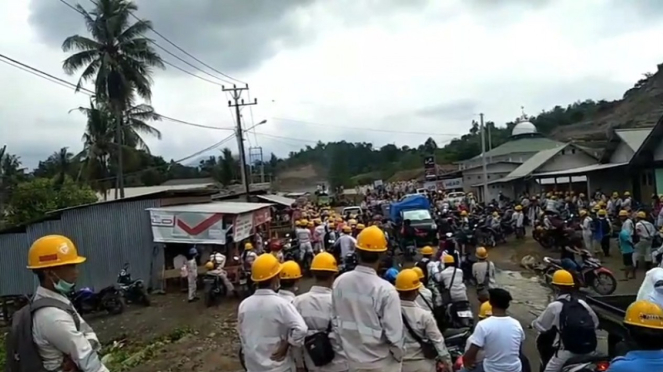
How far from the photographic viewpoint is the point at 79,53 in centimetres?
2806

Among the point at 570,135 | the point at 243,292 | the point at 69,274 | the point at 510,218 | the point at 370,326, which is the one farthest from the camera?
the point at 570,135

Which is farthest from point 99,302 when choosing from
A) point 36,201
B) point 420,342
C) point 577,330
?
point 36,201

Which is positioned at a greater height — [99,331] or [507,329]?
[507,329]

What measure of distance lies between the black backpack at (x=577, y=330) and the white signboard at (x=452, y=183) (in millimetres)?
46898

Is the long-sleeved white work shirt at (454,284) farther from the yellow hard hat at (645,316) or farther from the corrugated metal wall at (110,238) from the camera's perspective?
the corrugated metal wall at (110,238)

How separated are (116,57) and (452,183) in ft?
108

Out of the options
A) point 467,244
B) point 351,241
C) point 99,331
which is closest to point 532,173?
point 467,244

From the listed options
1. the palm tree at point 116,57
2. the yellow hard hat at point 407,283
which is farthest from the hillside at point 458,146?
the yellow hard hat at point 407,283

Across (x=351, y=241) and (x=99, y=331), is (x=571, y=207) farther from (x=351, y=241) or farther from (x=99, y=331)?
(x=99, y=331)

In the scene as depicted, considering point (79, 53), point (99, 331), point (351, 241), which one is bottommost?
point (99, 331)

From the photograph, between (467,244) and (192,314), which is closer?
(192,314)

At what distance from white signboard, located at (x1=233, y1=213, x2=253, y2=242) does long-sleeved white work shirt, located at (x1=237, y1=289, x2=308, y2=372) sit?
13.1 meters

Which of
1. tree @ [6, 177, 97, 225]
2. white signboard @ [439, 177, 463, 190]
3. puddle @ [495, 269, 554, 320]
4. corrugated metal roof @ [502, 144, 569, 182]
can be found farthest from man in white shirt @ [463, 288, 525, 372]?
white signboard @ [439, 177, 463, 190]

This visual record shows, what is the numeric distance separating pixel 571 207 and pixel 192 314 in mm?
16341
